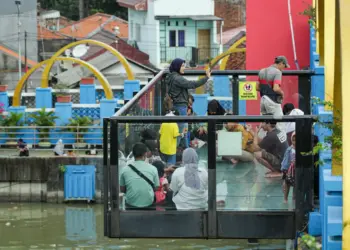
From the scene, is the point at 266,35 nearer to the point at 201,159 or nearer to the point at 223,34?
the point at 201,159

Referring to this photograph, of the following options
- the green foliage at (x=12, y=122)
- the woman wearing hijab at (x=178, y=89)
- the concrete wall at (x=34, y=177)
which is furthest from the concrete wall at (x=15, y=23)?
the woman wearing hijab at (x=178, y=89)

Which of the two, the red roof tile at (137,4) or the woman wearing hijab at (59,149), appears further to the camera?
the red roof tile at (137,4)

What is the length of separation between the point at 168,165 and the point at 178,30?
3796cm

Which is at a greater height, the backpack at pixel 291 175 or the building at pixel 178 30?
the building at pixel 178 30


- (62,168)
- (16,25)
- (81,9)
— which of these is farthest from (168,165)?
(81,9)

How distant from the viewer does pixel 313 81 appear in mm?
15180

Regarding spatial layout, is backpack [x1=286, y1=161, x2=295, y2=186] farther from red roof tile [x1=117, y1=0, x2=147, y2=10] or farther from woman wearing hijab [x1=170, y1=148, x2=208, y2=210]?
red roof tile [x1=117, y1=0, x2=147, y2=10]

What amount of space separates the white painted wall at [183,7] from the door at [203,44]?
845 millimetres

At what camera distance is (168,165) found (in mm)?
11273

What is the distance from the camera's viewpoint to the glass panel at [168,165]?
1120 centimetres

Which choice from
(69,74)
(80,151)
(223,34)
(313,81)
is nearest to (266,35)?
(313,81)

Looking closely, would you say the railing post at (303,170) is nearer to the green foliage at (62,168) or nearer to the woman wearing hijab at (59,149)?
the green foliage at (62,168)

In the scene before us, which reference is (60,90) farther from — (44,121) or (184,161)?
(184,161)

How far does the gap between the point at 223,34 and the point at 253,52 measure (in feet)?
91.8
